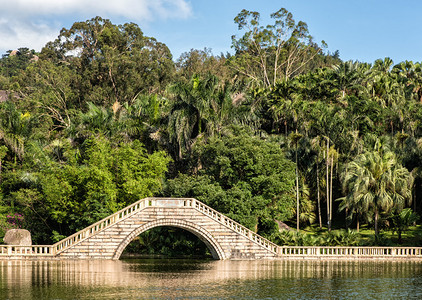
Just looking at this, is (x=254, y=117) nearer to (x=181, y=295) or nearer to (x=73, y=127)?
(x=73, y=127)

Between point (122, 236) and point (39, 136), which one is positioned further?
point (39, 136)

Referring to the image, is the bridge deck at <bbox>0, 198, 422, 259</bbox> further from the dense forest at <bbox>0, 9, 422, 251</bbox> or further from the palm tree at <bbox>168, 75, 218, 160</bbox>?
the palm tree at <bbox>168, 75, 218, 160</bbox>

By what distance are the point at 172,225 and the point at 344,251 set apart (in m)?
13.3

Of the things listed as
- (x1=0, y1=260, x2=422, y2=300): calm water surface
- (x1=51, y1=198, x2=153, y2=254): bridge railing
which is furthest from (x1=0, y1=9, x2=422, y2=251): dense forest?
(x1=0, y1=260, x2=422, y2=300): calm water surface

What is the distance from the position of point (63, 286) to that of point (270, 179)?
73.4 feet

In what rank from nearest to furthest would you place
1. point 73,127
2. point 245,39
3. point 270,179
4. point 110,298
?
point 110,298
point 270,179
point 73,127
point 245,39

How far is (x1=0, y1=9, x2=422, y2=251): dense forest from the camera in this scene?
161 feet

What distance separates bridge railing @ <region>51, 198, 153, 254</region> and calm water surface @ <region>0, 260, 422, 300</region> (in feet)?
5.00

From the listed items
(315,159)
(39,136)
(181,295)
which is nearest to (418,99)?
(315,159)

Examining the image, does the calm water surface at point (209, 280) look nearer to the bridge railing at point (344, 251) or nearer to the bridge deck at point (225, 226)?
the bridge deck at point (225, 226)

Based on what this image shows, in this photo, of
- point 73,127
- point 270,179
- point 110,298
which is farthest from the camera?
point 73,127

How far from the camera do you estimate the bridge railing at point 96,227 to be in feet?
138

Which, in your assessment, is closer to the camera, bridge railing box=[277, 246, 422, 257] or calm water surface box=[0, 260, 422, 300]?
calm water surface box=[0, 260, 422, 300]

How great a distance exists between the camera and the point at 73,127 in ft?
183
